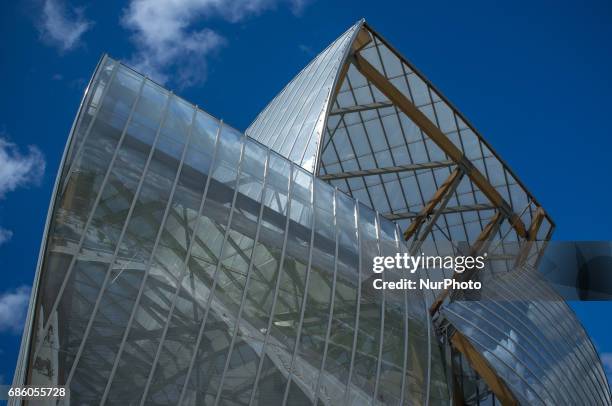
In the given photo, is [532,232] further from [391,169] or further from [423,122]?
[423,122]

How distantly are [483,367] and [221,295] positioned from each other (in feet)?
31.3

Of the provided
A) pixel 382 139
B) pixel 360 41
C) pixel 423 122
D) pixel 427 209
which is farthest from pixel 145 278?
pixel 382 139

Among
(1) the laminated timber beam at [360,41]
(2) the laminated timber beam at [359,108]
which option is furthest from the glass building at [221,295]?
(2) the laminated timber beam at [359,108]

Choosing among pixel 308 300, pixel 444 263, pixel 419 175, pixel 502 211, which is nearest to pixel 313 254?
pixel 308 300

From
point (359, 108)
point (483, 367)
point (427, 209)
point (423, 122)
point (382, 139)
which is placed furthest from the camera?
point (382, 139)

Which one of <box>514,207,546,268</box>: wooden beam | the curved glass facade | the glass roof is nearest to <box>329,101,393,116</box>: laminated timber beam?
the glass roof

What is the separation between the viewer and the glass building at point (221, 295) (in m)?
13.1

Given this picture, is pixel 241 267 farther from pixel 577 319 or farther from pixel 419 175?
pixel 419 175

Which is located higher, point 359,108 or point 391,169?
point 359,108

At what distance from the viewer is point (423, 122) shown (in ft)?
99.8

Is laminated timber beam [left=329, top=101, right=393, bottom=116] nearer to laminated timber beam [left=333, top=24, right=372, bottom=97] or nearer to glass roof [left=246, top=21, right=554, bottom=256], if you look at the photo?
glass roof [left=246, top=21, right=554, bottom=256]

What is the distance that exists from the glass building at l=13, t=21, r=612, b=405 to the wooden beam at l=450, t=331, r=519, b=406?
5cm

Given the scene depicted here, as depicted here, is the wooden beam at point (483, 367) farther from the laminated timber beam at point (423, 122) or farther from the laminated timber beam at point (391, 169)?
the laminated timber beam at point (391, 169)

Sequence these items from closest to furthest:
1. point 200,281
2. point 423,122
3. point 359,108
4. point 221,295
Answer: point 200,281 < point 221,295 < point 423,122 < point 359,108
